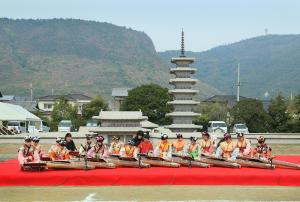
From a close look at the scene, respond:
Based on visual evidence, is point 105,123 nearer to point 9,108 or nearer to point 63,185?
point 9,108

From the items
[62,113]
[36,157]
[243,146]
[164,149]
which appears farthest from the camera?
[62,113]

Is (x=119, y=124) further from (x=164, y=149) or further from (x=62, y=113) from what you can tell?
(x=62, y=113)

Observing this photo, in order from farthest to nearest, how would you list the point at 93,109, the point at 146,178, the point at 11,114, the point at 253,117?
the point at 93,109 → the point at 253,117 → the point at 11,114 → the point at 146,178

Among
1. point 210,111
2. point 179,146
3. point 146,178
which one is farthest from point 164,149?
point 210,111

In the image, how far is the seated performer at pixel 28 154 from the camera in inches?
613

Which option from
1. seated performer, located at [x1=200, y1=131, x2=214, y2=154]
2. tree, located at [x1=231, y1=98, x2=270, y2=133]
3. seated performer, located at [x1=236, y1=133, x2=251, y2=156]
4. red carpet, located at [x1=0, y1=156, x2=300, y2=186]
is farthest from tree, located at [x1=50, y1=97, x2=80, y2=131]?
red carpet, located at [x1=0, y1=156, x2=300, y2=186]

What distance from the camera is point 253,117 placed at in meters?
53.8

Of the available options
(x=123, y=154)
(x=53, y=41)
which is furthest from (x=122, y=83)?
(x=123, y=154)

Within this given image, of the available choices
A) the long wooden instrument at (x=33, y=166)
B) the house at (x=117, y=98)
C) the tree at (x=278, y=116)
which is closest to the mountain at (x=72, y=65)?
the house at (x=117, y=98)

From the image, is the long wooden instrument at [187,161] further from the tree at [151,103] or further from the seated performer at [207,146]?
the tree at [151,103]

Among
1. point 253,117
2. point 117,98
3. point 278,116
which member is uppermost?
point 117,98

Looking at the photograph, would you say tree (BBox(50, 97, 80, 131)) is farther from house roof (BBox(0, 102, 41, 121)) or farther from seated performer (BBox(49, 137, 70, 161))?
seated performer (BBox(49, 137, 70, 161))

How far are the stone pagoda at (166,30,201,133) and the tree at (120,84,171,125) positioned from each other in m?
19.0

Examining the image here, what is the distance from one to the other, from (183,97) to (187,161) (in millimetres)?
24559
